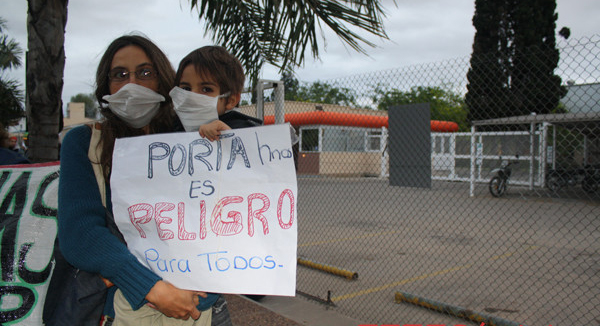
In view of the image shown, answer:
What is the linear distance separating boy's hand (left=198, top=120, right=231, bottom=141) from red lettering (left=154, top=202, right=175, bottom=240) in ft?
0.87

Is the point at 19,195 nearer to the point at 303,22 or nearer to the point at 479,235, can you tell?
the point at 303,22

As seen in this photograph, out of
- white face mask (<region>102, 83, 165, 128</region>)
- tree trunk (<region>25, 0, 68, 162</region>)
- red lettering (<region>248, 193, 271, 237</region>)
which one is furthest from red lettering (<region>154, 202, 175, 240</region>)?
tree trunk (<region>25, 0, 68, 162</region>)

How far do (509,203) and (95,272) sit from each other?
12.4m

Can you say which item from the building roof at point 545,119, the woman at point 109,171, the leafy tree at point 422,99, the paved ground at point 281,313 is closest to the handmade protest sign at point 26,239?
the woman at point 109,171

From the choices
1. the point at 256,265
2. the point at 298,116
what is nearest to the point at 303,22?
the point at 256,265

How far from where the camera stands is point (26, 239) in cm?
202

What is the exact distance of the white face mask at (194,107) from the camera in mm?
1494

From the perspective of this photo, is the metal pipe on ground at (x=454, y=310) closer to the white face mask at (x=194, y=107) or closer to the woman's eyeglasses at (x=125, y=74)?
the white face mask at (x=194, y=107)

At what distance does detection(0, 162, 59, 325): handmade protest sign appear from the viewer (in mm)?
1921

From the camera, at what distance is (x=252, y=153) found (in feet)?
4.65

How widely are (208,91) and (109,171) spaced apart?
1.49 ft

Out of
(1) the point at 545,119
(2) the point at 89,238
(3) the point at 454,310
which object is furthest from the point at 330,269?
(1) the point at 545,119

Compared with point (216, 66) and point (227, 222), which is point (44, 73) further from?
point (227, 222)

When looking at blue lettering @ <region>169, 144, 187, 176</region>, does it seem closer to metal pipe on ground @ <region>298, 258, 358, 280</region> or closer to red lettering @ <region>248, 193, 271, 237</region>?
red lettering @ <region>248, 193, 271, 237</region>
